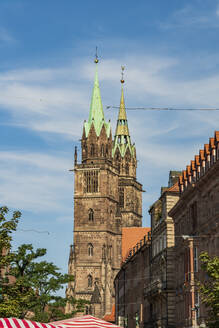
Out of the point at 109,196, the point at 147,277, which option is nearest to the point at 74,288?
the point at 109,196

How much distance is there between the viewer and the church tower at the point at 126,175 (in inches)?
7062

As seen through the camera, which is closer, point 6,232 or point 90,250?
point 6,232

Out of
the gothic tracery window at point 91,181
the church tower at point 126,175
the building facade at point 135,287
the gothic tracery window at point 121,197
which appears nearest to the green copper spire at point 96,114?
the church tower at point 126,175

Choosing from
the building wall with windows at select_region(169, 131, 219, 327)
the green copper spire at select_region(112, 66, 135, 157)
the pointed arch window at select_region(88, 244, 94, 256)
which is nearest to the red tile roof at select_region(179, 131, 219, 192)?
the building wall with windows at select_region(169, 131, 219, 327)

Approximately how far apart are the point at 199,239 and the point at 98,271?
355ft

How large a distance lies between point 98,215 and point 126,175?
2772cm

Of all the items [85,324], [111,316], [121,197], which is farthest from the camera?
[121,197]

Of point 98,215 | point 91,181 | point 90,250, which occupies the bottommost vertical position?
point 90,250

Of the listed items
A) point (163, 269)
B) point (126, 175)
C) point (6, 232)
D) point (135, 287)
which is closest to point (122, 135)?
point (126, 175)

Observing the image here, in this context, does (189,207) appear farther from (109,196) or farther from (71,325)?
(109,196)

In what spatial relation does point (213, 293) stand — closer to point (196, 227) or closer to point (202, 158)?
point (196, 227)

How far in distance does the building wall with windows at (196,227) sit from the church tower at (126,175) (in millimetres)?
120287

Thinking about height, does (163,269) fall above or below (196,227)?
below

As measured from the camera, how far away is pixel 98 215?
525ft
